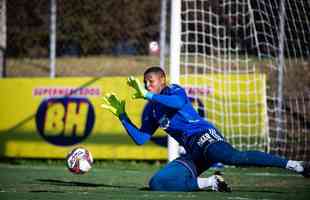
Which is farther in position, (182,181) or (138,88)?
(182,181)

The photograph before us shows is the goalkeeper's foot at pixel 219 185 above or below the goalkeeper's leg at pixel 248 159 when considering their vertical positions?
below

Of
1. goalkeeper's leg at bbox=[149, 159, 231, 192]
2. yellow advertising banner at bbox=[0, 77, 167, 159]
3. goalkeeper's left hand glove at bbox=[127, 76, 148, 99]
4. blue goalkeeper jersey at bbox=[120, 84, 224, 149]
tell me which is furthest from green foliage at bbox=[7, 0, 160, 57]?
goalkeeper's left hand glove at bbox=[127, 76, 148, 99]

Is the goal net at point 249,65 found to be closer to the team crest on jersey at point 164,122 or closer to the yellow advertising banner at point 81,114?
the yellow advertising banner at point 81,114

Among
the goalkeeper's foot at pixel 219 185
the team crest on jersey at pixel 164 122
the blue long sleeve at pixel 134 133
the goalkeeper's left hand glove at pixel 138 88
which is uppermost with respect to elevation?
the goalkeeper's left hand glove at pixel 138 88

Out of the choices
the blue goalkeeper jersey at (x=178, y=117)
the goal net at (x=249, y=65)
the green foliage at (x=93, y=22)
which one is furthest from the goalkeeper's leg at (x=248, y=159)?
the green foliage at (x=93, y=22)

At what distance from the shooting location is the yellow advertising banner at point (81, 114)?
12.8 meters

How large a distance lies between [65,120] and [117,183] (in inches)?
143

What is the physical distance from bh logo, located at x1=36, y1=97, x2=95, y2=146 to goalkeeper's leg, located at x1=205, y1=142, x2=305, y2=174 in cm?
505

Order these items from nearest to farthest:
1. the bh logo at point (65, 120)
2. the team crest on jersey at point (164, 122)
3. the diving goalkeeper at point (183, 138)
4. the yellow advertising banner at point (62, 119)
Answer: the diving goalkeeper at point (183, 138) → the team crest on jersey at point (164, 122) → the yellow advertising banner at point (62, 119) → the bh logo at point (65, 120)

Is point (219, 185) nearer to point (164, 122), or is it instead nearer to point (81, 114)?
point (164, 122)

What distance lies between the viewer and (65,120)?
13.2 metres

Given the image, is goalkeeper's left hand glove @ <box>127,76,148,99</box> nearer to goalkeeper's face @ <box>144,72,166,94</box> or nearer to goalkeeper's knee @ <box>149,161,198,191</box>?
goalkeeper's face @ <box>144,72,166,94</box>

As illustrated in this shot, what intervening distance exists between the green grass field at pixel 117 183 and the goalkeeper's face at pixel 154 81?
1.15m

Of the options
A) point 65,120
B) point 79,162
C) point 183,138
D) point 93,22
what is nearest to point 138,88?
point 183,138
